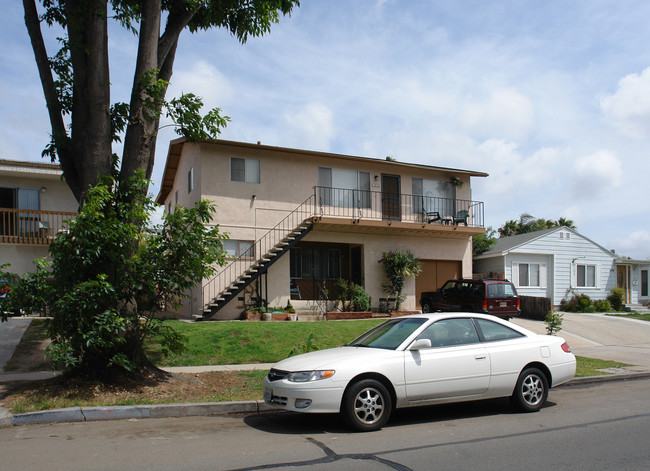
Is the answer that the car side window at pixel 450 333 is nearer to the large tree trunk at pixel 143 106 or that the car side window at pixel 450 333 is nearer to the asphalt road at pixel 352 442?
the asphalt road at pixel 352 442

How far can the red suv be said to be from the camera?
1902 cm

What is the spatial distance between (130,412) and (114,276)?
2173mm

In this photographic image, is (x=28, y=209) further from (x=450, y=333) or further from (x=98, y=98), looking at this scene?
(x=450, y=333)

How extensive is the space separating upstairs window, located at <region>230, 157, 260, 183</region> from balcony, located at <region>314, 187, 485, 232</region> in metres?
2.50

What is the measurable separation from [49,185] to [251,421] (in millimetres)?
19526

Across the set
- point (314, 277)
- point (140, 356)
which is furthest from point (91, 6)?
point (314, 277)

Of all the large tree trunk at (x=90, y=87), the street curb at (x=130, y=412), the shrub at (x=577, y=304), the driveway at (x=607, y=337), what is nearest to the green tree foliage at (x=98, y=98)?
the large tree trunk at (x=90, y=87)

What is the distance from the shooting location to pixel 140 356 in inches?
354

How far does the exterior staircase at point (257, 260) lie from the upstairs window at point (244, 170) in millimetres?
2008

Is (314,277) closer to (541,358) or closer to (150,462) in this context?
(541,358)

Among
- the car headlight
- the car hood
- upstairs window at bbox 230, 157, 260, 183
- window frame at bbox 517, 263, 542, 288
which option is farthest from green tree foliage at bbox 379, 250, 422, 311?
the car headlight

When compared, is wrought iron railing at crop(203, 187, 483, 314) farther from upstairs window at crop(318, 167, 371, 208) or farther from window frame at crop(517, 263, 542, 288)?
window frame at crop(517, 263, 542, 288)

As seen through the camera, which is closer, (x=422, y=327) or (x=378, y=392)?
(x=378, y=392)

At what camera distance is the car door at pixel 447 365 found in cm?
700
